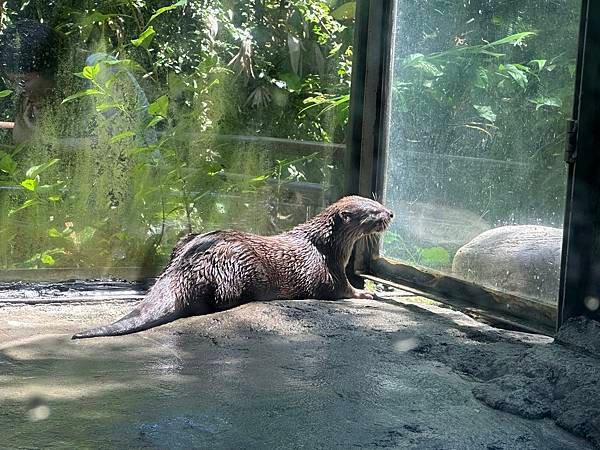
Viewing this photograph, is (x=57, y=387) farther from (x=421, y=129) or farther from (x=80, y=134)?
(x=421, y=129)

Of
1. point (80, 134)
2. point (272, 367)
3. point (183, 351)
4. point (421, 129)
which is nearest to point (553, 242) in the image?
point (421, 129)

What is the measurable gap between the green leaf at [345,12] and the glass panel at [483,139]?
1.15 ft

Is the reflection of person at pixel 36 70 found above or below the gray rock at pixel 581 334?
above

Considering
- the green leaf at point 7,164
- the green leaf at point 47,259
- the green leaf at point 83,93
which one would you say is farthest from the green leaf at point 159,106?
the green leaf at point 47,259

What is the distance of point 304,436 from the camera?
9.51 feet

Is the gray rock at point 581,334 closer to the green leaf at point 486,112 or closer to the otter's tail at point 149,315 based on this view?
the green leaf at point 486,112

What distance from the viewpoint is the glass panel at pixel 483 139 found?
459cm

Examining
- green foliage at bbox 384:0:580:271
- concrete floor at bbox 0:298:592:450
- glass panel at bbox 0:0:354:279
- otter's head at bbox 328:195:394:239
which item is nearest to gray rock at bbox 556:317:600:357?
concrete floor at bbox 0:298:592:450

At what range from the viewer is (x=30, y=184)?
524cm

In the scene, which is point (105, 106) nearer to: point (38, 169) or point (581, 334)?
point (38, 169)

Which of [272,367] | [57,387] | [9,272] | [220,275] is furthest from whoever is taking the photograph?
[9,272]

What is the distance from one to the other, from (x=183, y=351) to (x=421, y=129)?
2346 millimetres

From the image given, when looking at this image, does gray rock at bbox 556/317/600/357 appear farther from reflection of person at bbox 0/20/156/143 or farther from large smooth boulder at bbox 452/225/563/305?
reflection of person at bbox 0/20/156/143

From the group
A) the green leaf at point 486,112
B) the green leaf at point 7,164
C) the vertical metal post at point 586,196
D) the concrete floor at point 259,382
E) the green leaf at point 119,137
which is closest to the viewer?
the concrete floor at point 259,382
